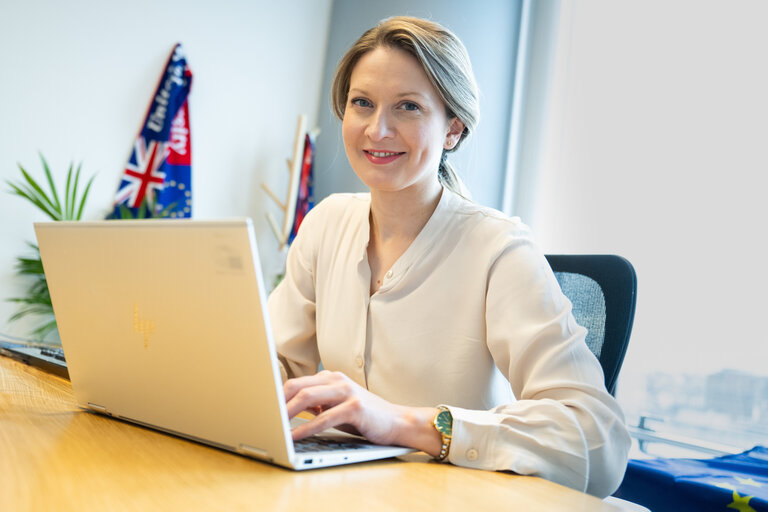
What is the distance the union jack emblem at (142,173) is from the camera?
124 inches

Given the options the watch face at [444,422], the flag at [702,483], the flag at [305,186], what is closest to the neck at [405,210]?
the watch face at [444,422]

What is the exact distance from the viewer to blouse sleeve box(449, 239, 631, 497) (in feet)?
2.88

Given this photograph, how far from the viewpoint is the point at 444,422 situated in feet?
2.91

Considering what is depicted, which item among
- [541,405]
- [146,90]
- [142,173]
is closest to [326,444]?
[541,405]

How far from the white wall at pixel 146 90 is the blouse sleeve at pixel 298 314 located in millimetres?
1843

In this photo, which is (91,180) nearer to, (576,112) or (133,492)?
(576,112)

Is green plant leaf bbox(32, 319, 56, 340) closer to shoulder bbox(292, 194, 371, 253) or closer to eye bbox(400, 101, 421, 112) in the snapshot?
shoulder bbox(292, 194, 371, 253)

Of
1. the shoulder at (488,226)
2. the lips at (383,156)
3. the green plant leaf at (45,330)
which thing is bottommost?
the green plant leaf at (45,330)

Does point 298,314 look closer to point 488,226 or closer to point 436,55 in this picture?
point 488,226

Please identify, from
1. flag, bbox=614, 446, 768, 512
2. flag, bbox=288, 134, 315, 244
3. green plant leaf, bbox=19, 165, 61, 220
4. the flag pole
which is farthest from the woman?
flag, bbox=288, 134, 315, 244

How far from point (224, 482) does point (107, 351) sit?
1.07ft

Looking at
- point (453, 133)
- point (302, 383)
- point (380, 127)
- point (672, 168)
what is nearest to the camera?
point (302, 383)

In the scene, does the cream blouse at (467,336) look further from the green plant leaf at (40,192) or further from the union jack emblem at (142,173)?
the union jack emblem at (142,173)

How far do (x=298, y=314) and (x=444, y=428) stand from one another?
2.11 ft
